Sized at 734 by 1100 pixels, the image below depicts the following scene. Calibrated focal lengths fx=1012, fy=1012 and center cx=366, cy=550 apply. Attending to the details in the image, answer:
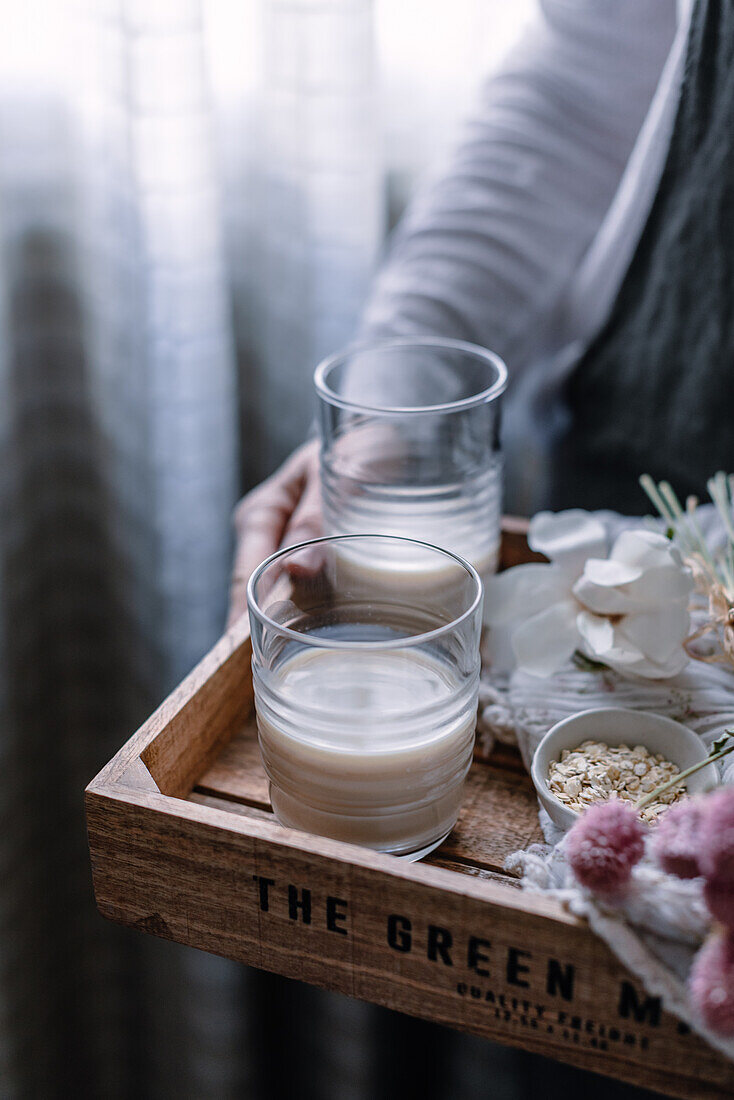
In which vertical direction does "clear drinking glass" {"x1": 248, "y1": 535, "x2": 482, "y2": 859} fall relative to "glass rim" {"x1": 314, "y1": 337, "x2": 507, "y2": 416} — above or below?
below

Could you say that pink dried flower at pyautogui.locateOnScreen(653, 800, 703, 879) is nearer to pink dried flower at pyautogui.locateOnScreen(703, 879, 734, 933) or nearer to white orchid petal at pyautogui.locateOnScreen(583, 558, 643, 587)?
pink dried flower at pyautogui.locateOnScreen(703, 879, 734, 933)

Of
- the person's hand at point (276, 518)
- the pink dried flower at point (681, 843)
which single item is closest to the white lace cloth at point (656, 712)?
the pink dried flower at point (681, 843)

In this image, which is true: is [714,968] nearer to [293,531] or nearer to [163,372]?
[293,531]

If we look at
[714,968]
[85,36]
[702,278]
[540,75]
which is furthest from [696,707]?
[85,36]

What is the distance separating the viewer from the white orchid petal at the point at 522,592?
471 mm

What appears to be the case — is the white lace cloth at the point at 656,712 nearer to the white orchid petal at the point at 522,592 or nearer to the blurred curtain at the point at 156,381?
the white orchid petal at the point at 522,592

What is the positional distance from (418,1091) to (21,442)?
0.65 metres

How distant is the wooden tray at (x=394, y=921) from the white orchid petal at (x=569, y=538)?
0.12 meters

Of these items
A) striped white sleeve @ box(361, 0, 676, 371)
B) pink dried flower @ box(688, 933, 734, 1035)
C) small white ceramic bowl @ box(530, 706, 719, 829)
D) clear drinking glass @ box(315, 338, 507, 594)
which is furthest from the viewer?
striped white sleeve @ box(361, 0, 676, 371)

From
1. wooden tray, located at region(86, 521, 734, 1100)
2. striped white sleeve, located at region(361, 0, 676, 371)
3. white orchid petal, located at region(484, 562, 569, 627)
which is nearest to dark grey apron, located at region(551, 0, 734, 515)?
striped white sleeve, located at region(361, 0, 676, 371)

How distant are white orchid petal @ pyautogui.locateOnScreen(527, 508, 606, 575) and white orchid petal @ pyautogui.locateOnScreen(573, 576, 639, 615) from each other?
3 centimetres

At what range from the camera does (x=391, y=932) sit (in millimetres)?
336

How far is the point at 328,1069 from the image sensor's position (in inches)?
34.4

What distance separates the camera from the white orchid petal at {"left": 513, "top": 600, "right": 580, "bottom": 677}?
1.48 ft
